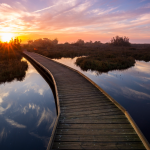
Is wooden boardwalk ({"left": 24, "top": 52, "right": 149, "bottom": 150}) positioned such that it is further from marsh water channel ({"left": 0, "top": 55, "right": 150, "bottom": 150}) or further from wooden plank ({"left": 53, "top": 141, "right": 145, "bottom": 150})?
marsh water channel ({"left": 0, "top": 55, "right": 150, "bottom": 150})

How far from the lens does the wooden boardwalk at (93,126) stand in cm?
335

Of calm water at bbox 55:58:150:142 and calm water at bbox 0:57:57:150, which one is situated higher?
calm water at bbox 55:58:150:142

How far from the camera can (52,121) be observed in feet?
19.9

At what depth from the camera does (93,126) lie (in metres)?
4.06

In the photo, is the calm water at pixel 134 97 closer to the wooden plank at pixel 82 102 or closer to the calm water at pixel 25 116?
the wooden plank at pixel 82 102

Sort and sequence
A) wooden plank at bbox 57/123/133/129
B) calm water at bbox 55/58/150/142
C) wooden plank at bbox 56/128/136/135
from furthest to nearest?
calm water at bbox 55/58/150/142, wooden plank at bbox 57/123/133/129, wooden plank at bbox 56/128/136/135

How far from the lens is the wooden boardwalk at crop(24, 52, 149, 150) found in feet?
11.0

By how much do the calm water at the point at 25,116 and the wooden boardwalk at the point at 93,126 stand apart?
1445mm

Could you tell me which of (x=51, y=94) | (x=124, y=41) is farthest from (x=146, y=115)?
(x=124, y=41)

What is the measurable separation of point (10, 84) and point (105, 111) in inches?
375

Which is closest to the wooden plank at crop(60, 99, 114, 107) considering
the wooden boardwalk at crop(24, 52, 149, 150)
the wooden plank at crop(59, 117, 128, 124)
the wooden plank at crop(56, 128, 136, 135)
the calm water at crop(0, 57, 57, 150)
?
the wooden boardwalk at crop(24, 52, 149, 150)

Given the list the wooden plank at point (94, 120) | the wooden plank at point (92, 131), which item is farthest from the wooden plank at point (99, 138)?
the wooden plank at point (94, 120)

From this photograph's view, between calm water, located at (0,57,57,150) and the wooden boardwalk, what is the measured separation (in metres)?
1.44

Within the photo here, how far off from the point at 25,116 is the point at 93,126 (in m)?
4.18
